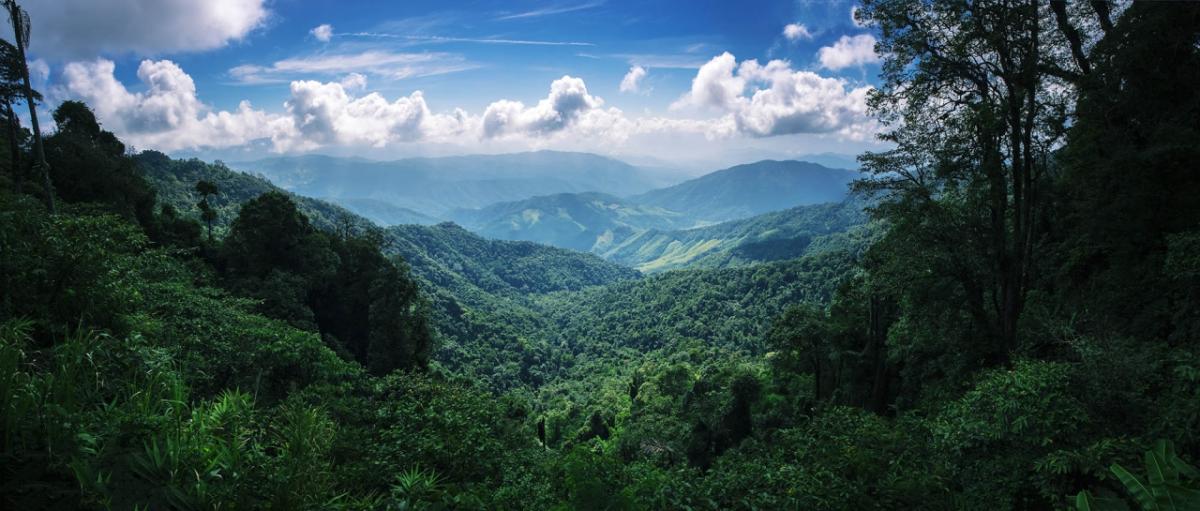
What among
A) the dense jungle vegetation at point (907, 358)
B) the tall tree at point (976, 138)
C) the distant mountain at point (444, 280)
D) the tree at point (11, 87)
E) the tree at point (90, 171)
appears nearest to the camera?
the dense jungle vegetation at point (907, 358)

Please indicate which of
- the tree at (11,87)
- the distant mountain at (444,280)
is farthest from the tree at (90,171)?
the distant mountain at (444,280)

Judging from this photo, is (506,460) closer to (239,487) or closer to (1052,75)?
(239,487)

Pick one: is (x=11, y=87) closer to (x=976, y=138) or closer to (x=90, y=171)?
(x=90, y=171)

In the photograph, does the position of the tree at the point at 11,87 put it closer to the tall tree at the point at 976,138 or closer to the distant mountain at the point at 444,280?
the distant mountain at the point at 444,280

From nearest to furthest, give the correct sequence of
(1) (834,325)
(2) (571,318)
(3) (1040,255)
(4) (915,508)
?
(4) (915,508), (3) (1040,255), (1) (834,325), (2) (571,318)

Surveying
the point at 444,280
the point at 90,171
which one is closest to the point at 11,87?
the point at 90,171

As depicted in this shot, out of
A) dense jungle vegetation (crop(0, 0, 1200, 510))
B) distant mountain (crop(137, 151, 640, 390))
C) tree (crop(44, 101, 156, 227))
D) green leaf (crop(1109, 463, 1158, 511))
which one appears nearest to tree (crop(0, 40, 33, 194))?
dense jungle vegetation (crop(0, 0, 1200, 510))

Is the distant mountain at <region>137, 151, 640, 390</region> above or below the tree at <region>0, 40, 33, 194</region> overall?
below

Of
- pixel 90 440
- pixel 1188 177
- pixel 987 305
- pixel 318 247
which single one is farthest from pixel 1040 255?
→ pixel 318 247

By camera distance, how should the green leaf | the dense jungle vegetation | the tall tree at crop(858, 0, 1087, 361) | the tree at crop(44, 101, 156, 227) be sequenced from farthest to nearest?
the tree at crop(44, 101, 156, 227)
the tall tree at crop(858, 0, 1087, 361)
the dense jungle vegetation
the green leaf

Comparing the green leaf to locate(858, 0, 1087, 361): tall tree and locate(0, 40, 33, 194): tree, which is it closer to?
locate(858, 0, 1087, 361): tall tree

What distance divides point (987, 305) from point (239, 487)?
60.6 feet

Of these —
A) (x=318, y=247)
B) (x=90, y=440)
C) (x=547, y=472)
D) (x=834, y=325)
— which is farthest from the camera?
(x=318, y=247)

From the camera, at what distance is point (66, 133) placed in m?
30.2
